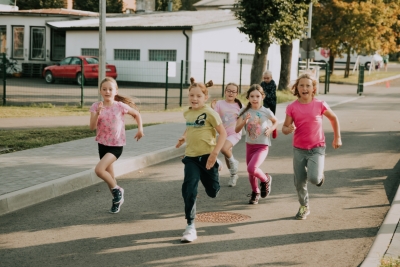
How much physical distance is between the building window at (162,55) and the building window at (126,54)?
1.02 metres

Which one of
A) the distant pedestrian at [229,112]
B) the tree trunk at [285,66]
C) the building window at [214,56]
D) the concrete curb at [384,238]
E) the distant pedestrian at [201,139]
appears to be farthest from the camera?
the building window at [214,56]

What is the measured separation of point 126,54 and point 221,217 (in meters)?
31.8

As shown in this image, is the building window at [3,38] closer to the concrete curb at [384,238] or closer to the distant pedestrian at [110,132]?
the distant pedestrian at [110,132]

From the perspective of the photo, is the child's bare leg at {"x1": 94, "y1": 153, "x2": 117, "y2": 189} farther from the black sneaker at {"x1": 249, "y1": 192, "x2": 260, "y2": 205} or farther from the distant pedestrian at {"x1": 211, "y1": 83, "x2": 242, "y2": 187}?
the distant pedestrian at {"x1": 211, "y1": 83, "x2": 242, "y2": 187}

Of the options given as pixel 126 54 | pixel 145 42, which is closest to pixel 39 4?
pixel 126 54

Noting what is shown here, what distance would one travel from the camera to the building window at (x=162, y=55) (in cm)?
3645

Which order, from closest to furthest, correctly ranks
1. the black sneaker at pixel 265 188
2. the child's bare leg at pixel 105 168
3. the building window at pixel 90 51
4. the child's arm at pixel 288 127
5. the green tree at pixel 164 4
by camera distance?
the child's arm at pixel 288 127
the child's bare leg at pixel 105 168
the black sneaker at pixel 265 188
the building window at pixel 90 51
the green tree at pixel 164 4

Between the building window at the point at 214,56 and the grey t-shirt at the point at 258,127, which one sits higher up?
the building window at the point at 214,56

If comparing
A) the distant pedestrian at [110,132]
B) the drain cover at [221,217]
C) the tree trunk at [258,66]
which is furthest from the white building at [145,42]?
the drain cover at [221,217]

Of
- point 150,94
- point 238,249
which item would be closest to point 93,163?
point 238,249

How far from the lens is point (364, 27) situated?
4453 centimetres

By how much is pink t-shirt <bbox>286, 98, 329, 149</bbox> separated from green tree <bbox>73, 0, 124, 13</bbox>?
60.9 meters

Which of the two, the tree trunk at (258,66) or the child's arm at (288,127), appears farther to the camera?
the tree trunk at (258,66)

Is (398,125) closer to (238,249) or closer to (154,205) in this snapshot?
(154,205)
